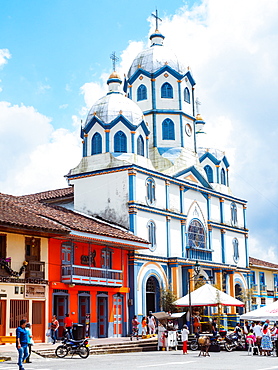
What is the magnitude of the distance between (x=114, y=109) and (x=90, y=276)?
12649mm

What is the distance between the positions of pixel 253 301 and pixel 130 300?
1864 centimetres

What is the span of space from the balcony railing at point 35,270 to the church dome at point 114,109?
13151mm

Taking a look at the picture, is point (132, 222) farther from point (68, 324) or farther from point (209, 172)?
point (209, 172)

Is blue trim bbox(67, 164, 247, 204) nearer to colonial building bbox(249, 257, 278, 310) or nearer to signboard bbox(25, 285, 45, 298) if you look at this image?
colonial building bbox(249, 257, 278, 310)

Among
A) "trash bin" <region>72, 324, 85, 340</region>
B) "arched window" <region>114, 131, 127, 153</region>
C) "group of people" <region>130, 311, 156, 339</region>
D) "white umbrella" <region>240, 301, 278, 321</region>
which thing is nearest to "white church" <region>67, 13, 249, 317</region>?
"arched window" <region>114, 131, 127, 153</region>

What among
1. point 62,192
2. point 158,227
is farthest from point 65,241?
point 62,192

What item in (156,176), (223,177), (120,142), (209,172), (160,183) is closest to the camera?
(156,176)

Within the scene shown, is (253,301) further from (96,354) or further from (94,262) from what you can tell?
(96,354)

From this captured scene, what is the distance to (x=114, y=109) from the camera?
39.3 metres

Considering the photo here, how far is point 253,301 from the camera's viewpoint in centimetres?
4991

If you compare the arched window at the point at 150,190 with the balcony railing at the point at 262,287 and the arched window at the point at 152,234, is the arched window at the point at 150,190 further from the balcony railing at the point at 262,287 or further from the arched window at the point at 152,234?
the balcony railing at the point at 262,287

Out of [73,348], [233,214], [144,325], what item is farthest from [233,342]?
[233,214]

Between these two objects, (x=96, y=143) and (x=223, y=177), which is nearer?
(x=96, y=143)

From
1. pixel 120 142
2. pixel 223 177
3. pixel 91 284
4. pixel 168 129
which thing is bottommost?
pixel 91 284
